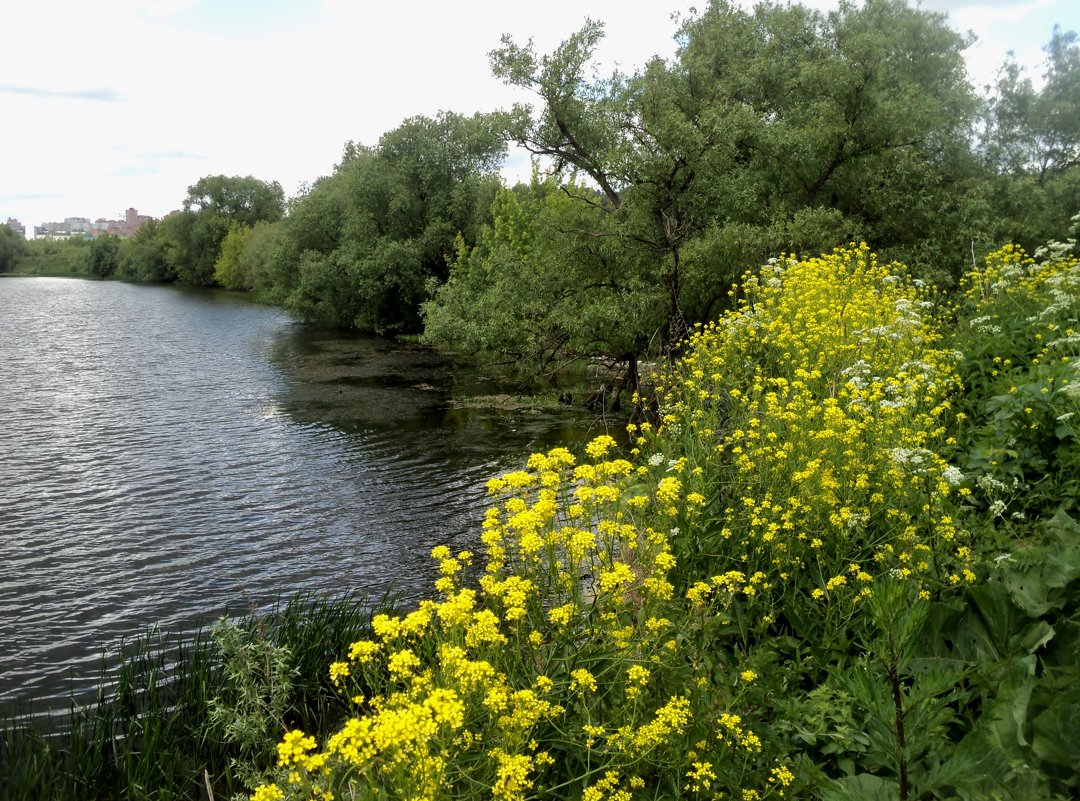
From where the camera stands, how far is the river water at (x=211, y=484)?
10586mm

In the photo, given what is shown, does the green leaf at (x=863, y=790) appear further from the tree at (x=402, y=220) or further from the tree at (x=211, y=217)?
the tree at (x=211, y=217)

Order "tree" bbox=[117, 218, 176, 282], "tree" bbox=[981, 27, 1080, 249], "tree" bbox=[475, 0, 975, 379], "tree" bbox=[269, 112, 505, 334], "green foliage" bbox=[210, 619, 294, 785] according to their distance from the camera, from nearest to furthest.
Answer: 1. "green foliage" bbox=[210, 619, 294, 785]
2. "tree" bbox=[475, 0, 975, 379]
3. "tree" bbox=[981, 27, 1080, 249]
4. "tree" bbox=[269, 112, 505, 334]
5. "tree" bbox=[117, 218, 176, 282]

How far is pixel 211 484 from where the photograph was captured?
15.9 m

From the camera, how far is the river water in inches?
417

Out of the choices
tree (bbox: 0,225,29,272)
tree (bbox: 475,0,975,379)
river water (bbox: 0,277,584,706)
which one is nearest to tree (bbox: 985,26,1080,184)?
tree (bbox: 475,0,975,379)

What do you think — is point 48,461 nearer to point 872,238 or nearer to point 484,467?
point 484,467

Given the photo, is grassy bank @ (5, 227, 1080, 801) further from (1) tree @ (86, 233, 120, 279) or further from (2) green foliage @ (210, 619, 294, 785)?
(1) tree @ (86, 233, 120, 279)

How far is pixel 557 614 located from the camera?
392 centimetres

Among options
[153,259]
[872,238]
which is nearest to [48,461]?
[872,238]

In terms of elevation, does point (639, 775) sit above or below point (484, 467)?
above

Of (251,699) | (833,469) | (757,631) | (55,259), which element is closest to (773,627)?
(757,631)

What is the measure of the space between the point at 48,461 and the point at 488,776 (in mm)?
17799

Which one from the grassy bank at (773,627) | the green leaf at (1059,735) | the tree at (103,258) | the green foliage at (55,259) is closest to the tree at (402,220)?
the grassy bank at (773,627)

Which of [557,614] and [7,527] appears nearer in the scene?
[557,614]
